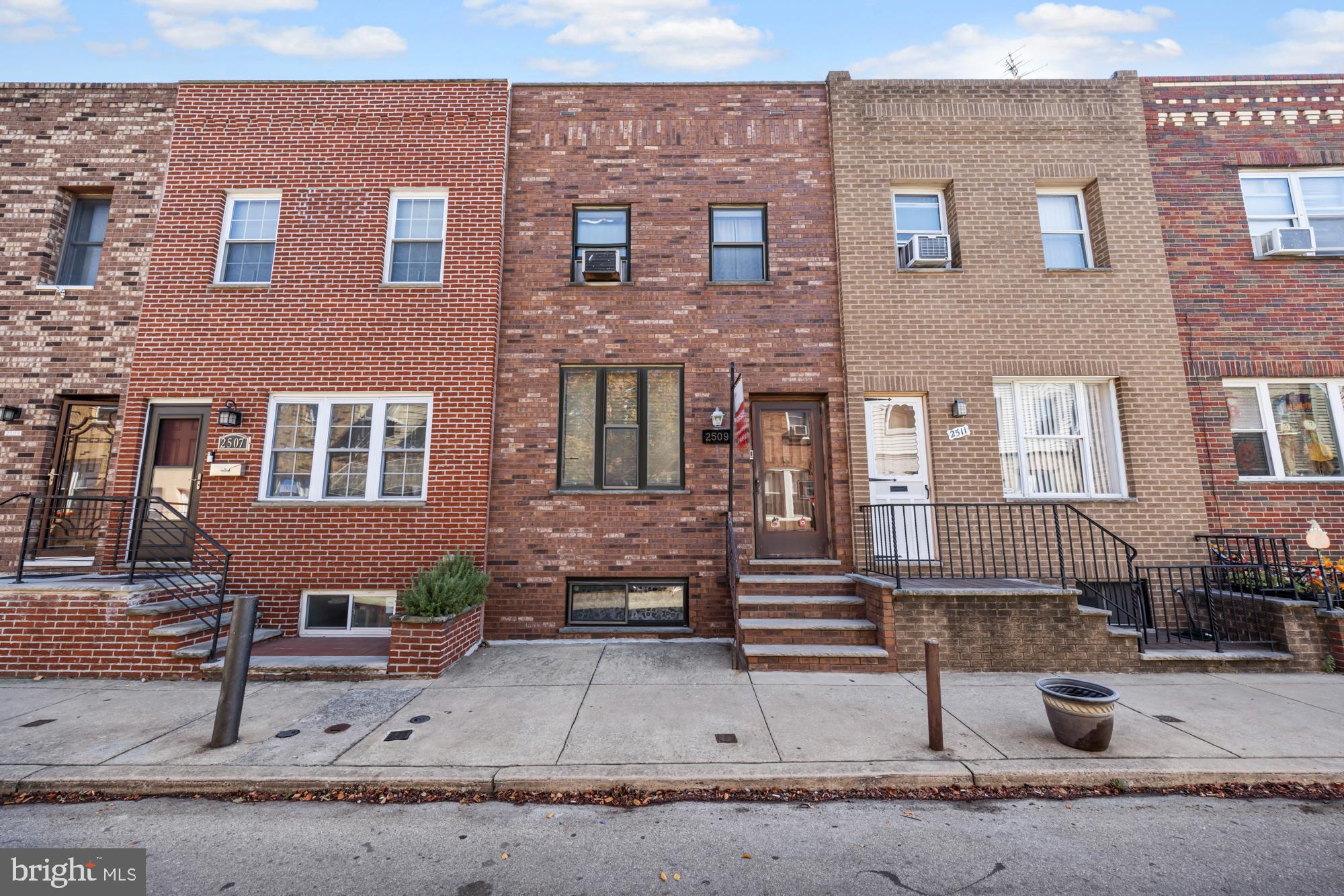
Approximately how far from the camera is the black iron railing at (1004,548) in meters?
7.39

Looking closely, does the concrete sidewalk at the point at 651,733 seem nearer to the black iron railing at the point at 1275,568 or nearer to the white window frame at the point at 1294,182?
the black iron railing at the point at 1275,568

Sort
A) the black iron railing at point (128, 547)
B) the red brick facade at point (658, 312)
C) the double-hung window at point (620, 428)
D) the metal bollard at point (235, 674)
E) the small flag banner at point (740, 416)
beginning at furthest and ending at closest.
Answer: the double-hung window at point (620, 428)
the red brick facade at point (658, 312)
the black iron railing at point (128, 547)
the small flag banner at point (740, 416)
the metal bollard at point (235, 674)

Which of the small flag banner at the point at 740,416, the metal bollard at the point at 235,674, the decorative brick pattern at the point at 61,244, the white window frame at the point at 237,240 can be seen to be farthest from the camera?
the white window frame at the point at 237,240

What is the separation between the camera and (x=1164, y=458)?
7902 mm

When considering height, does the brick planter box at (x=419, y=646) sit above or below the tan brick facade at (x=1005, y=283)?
below

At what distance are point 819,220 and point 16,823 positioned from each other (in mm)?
10479

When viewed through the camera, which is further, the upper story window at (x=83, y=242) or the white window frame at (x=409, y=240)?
the upper story window at (x=83, y=242)

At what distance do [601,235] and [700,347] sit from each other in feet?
8.52

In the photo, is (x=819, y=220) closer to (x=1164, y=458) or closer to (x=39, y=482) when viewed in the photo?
(x=1164, y=458)

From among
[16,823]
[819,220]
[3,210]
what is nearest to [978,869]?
[16,823]

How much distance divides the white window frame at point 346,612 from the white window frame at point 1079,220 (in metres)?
11.5

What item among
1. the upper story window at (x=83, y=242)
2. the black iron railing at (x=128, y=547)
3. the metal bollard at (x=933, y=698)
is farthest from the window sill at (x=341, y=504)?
the metal bollard at (x=933, y=698)

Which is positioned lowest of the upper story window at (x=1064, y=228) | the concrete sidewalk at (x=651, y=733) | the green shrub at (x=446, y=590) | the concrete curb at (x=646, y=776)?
the concrete curb at (x=646, y=776)

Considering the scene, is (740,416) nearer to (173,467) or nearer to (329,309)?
(329,309)
